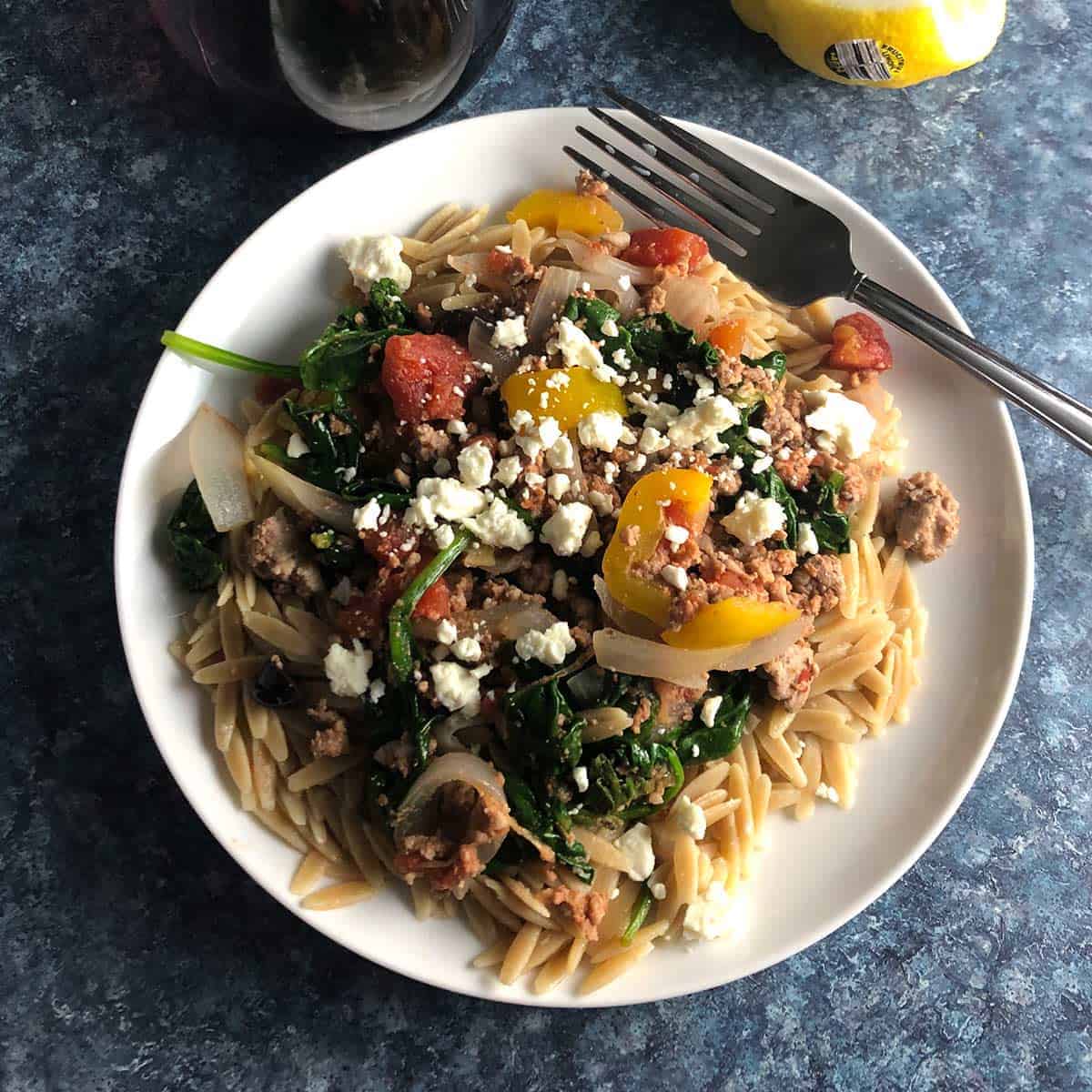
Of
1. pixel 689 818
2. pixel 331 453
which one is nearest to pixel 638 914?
pixel 689 818

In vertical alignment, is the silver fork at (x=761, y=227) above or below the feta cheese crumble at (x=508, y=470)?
above

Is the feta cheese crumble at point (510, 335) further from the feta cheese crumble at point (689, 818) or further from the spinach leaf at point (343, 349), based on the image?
the feta cheese crumble at point (689, 818)

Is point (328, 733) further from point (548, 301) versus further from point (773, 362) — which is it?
point (773, 362)

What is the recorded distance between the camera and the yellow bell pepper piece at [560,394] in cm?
347

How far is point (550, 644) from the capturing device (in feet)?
10.9

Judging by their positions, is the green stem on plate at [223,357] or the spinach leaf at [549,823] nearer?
the spinach leaf at [549,823]

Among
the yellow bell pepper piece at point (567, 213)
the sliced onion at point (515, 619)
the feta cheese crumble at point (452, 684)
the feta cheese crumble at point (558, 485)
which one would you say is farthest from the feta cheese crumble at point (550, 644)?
the yellow bell pepper piece at point (567, 213)

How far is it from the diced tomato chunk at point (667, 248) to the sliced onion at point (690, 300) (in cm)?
10

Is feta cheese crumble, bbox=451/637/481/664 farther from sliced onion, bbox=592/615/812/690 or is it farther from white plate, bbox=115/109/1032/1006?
white plate, bbox=115/109/1032/1006

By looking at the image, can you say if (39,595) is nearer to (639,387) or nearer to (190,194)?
(190,194)

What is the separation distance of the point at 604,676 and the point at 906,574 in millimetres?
1209

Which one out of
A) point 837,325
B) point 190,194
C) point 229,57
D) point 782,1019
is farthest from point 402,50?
point 782,1019

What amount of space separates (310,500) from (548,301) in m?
1.05

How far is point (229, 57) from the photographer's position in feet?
12.5
